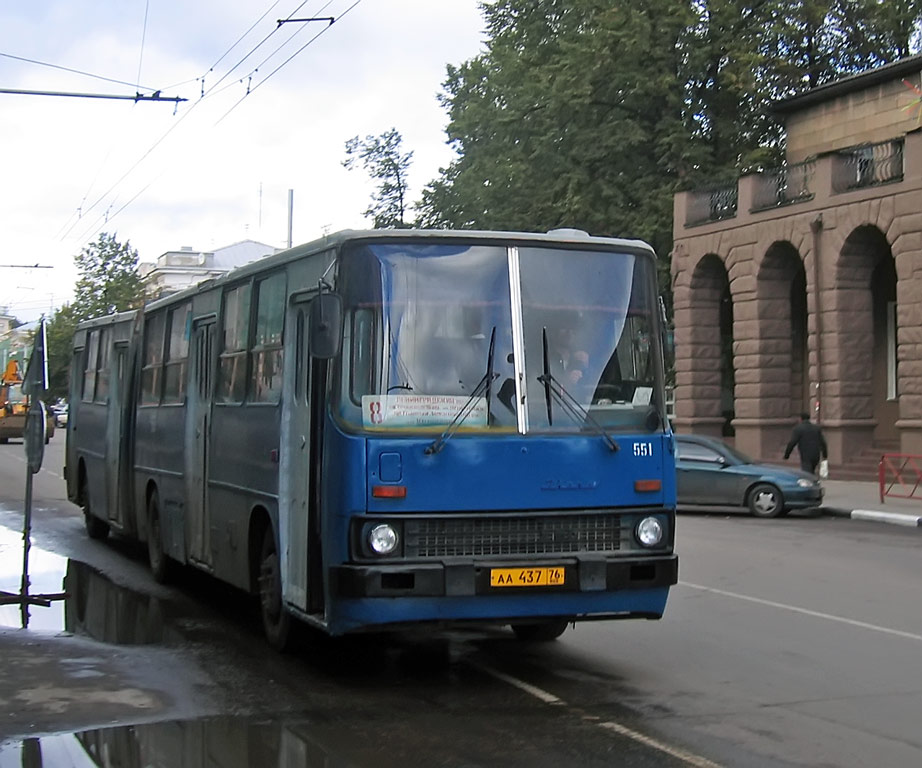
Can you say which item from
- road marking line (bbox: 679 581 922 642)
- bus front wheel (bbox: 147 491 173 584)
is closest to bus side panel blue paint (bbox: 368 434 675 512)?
road marking line (bbox: 679 581 922 642)

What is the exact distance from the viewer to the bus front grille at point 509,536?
27.0 ft

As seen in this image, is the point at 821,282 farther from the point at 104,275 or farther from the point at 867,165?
the point at 104,275

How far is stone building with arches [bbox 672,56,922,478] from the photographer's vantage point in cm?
2927

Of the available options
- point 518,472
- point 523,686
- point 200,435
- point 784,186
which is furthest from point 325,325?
point 784,186

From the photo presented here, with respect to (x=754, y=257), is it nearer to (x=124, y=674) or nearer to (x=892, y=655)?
(x=892, y=655)

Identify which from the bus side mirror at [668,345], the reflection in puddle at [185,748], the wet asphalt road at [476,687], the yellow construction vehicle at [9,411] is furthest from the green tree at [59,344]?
the reflection in puddle at [185,748]

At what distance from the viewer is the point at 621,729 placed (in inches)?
288

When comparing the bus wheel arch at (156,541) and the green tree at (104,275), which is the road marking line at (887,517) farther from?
the green tree at (104,275)

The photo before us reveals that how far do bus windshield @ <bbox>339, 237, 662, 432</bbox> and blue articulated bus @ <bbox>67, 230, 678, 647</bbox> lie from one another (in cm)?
1

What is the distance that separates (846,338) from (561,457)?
77.7 feet

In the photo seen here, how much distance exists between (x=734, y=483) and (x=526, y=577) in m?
15.5

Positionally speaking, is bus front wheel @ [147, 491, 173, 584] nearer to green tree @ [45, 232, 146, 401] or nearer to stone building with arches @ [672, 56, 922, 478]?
stone building with arches @ [672, 56, 922, 478]

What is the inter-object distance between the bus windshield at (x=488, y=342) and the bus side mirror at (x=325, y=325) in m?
0.17

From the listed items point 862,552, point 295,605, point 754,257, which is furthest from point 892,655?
point 754,257
